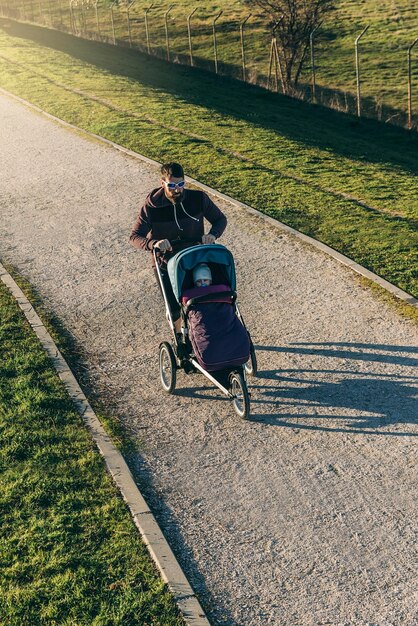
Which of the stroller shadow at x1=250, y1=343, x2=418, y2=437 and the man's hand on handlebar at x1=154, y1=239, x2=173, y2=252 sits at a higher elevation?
the man's hand on handlebar at x1=154, y1=239, x2=173, y2=252

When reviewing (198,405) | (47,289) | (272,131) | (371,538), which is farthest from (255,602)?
(272,131)

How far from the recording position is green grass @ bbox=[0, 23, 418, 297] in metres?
13.1

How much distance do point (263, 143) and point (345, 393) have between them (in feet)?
36.4

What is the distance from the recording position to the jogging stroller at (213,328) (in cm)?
803

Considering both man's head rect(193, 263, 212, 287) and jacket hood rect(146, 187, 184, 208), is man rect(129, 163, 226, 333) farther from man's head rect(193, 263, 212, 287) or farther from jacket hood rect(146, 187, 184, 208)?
man's head rect(193, 263, 212, 287)

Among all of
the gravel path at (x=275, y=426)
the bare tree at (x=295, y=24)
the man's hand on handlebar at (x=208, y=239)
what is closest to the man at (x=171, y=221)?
the man's hand on handlebar at (x=208, y=239)

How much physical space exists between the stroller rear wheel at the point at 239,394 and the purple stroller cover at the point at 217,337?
16cm

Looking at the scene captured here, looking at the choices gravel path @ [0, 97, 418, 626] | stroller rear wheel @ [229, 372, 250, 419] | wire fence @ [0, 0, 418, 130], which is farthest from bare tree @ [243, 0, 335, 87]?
stroller rear wheel @ [229, 372, 250, 419]

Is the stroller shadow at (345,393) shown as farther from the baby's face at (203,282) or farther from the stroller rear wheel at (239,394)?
the baby's face at (203,282)

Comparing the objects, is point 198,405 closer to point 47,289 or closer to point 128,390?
point 128,390

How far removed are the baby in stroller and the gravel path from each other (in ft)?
1.92

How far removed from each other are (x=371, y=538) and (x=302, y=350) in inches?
130

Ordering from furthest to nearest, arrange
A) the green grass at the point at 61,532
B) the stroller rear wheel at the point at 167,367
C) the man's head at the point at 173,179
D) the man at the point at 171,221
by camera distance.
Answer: the man at the point at 171,221, the man's head at the point at 173,179, the stroller rear wheel at the point at 167,367, the green grass at the point at 61,532

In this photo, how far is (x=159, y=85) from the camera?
86.9ft
